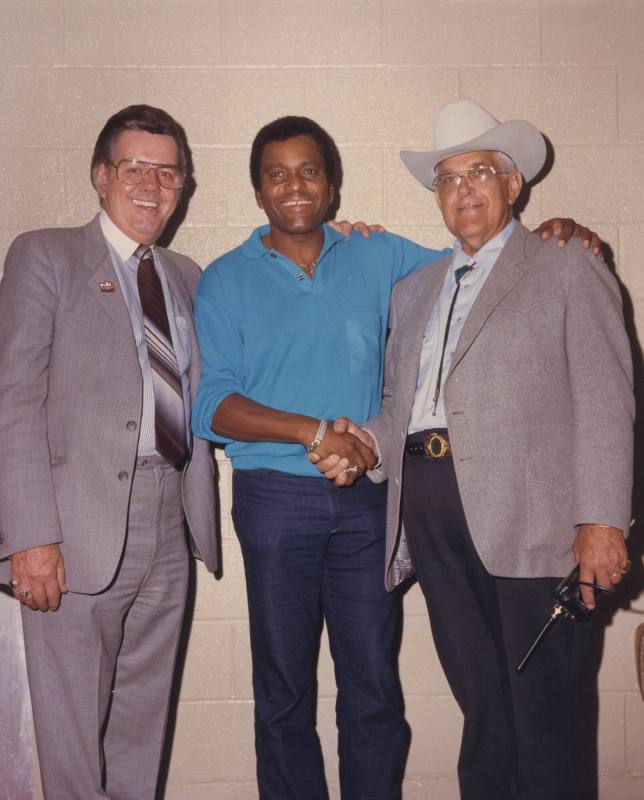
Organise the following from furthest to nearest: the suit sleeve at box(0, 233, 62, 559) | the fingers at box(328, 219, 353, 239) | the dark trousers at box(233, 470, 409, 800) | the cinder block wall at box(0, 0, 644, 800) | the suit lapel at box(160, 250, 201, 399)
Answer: the cinder block wall at box(0, 0, 644, 800)
the fingers at box(328, 219, 353, 239)
the suit lapel at box(160, 250, 201, 399)
the dark trousers at box(233, 470, 409, 800)
the suit sleeve at box(0, 233, 62, 559)

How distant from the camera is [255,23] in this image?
273 cm

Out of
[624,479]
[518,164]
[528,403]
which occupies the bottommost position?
[624,479]

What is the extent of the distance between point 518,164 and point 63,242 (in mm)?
1197

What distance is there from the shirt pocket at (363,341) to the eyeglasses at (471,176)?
0.40m

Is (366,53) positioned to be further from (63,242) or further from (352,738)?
(352,738)

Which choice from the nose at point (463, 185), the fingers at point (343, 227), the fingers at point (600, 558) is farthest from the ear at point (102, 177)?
the fingers at point (600, 558)

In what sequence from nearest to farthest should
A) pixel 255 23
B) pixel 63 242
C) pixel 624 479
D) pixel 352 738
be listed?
pixel 624 479 → pixel 63 242 → pixel 352 738 → pixel 255 23

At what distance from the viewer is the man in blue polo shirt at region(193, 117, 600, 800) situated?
2256 millimetres

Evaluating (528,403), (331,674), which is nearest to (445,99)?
(528,403)

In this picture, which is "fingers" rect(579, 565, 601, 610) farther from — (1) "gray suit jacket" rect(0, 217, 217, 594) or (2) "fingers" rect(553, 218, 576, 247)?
(1) "gray suit jacket" rect(0, 217, 217, 594)

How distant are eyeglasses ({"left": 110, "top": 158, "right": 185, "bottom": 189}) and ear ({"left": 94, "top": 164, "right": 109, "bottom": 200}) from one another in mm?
31

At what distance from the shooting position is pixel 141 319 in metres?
2.23

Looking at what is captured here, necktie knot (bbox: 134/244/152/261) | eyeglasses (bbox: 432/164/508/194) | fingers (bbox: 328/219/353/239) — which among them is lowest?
necktie knot (bbox: 134/244/152/261)

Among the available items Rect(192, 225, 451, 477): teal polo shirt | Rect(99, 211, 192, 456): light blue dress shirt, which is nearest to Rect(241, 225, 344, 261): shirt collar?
Rect(192, 225, 451, 477): teal polo shirt
